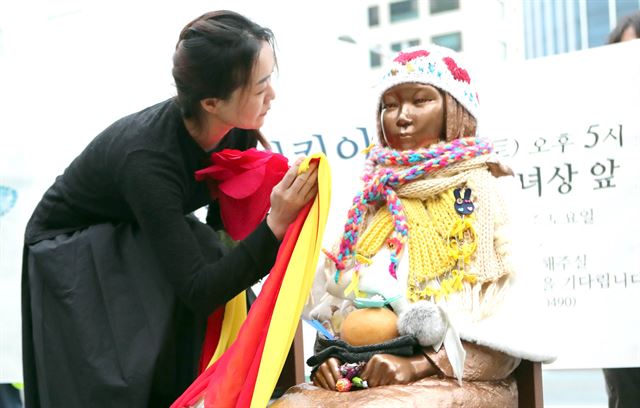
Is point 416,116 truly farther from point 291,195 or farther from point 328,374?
point 328,374

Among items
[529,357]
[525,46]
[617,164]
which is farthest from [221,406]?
[525,46]

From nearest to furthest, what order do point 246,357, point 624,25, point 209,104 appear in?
point 246,357, point 209,104, point 624,25

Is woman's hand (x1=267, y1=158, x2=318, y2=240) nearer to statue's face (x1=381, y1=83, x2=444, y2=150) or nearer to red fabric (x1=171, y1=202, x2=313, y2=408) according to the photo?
red fabric (x1=171, y1=202, x2=313, y2=408)

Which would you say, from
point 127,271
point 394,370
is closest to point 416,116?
point 394,370

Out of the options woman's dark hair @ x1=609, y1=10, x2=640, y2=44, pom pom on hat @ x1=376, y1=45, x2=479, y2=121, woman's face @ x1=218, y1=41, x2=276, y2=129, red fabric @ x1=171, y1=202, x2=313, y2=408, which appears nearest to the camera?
red fabric @ x1=171, y1=202, x2=313, y2=408

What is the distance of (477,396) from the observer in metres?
1.61

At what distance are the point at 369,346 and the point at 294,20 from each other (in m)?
1.58

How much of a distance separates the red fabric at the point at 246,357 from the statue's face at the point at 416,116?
1.07 ft

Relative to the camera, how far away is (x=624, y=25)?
8.58 ft

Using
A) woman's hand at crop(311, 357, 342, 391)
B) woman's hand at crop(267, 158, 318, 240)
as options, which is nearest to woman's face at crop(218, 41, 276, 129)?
woman's hand at crop(267, 158, 318, 240)

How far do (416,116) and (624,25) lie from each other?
1.13 metres

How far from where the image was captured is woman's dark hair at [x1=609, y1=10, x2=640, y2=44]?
2580 millimetres

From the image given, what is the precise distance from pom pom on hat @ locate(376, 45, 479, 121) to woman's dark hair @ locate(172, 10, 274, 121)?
1.04 ft

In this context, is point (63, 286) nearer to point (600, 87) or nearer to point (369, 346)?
point (369, 346)
